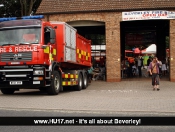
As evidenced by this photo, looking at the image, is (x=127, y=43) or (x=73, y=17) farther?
(x=127, y=43)

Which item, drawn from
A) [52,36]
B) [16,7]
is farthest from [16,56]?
[16,7]

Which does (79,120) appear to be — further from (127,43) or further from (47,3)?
(127,43)

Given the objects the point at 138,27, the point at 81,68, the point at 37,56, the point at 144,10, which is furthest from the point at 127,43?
the point at 37,56

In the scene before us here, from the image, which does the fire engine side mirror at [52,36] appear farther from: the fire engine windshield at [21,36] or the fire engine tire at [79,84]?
the fire engine tire at [79,84]

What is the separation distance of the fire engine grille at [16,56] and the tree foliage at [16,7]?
1767cm

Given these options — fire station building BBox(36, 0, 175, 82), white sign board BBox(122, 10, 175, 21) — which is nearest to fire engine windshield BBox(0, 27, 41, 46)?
fire station building BBox(36, 0, 175, 82)

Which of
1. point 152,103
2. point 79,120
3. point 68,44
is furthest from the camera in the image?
point 68,44

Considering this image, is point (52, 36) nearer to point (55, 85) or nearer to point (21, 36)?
point (21, 36)

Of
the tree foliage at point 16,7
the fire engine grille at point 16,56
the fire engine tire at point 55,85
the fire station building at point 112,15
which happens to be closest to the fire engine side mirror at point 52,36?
the fire engine grille at point 16,56

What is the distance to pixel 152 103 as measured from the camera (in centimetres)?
1148

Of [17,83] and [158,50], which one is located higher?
[158,50]

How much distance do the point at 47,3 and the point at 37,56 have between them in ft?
35.7

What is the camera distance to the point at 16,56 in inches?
531

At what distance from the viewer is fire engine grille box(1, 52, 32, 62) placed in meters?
13.3
